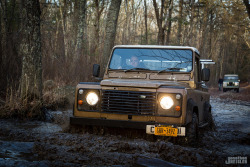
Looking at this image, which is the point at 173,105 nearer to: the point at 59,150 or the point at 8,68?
the point at 59,150

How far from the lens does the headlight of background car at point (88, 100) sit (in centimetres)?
566

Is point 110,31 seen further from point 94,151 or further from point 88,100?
point 94,151

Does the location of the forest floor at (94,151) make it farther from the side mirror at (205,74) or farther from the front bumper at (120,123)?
the side mirror at (205,74)

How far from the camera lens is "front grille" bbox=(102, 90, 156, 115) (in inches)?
213

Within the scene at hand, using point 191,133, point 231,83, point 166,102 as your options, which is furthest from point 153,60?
point 231,83

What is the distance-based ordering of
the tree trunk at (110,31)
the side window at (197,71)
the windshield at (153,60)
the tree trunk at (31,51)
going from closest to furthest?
the windshield at (153,60), the side window at (197,71), the tree trunk at (31,51), the tree trunk at (110,31)

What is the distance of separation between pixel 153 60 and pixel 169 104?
159cm

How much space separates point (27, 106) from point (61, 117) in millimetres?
1086

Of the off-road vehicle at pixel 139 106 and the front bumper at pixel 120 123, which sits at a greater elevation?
the off-road vehicle at pixel 139 106

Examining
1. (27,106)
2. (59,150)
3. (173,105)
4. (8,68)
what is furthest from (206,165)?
(8,68)

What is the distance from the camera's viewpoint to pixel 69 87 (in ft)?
43.0

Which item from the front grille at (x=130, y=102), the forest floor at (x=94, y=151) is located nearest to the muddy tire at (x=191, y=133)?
the forest floor at (x=94, y=151)

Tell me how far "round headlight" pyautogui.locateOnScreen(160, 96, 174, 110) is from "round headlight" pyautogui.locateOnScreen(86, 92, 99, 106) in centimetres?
113

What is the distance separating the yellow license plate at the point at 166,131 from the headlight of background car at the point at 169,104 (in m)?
0.25
